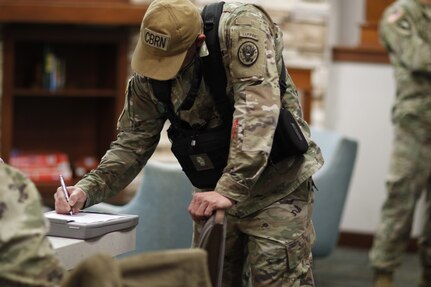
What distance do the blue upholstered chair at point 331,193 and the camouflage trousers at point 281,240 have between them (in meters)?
1.82

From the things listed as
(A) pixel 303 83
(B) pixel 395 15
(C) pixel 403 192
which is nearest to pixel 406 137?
(C) pixel 403 192

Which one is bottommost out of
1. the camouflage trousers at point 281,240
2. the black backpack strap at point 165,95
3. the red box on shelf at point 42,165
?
the red box on shelf at point 42,165

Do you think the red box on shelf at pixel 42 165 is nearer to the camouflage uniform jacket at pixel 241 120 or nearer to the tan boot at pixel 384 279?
the tan boot at pixel 384 279

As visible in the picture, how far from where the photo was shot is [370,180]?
6781 mm

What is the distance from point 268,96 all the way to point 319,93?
4217 mm

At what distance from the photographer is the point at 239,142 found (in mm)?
2680

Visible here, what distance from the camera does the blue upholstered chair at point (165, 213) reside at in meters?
3.96

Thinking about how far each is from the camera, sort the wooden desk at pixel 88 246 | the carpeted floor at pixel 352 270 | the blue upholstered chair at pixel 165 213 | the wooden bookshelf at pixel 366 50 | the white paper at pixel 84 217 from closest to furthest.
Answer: the wooden desk at pixel 88 246, the white paper at pixel 84 217, the blue upholstered chair at pixel 165 213, the carpeted floor at pixel 352 270, the wooden bookshelf at pixel 366 50

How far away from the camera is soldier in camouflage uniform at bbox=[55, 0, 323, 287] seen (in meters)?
2.68

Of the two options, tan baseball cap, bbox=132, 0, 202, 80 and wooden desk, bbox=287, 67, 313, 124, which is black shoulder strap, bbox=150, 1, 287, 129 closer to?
tan baseball cap, bbox=132, 0, 202, 80

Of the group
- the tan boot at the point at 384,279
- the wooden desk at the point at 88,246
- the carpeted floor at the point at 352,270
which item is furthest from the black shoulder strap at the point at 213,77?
the carpeted floor at the point at 352,270

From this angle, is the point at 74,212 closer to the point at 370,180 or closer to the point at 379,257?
the point at 379,257

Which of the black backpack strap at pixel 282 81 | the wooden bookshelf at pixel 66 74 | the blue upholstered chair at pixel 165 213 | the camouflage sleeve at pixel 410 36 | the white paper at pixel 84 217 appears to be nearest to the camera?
the white paper at pixel 84 217

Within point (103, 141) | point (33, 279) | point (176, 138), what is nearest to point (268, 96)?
point (176, 138)
